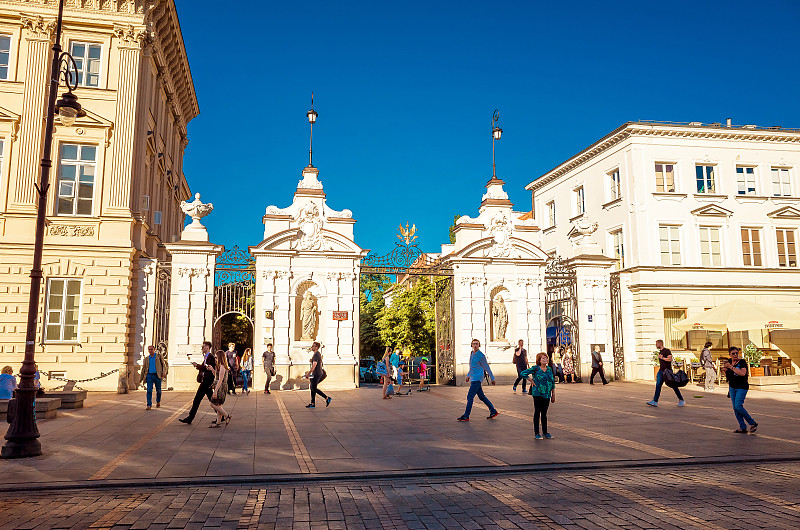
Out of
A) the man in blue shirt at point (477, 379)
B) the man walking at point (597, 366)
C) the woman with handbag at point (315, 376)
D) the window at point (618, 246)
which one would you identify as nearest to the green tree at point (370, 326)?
the window at point (618, 246)

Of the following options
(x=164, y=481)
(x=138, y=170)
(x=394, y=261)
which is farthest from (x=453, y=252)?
(x=164, y=481)

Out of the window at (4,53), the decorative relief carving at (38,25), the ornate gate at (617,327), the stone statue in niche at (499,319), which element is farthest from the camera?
the ornate gate at (617,327)

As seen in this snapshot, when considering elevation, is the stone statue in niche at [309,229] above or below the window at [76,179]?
below

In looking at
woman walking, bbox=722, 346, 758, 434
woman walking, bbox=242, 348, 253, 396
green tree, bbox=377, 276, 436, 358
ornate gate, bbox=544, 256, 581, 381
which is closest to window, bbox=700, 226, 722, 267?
ornate gate, bbox=544, 256, 581, 381

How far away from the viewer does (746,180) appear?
1303 inches

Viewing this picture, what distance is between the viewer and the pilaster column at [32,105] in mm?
22062

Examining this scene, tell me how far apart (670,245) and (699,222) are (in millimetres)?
2084

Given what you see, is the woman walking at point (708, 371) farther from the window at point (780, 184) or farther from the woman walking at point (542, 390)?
the window at point (780, 184)

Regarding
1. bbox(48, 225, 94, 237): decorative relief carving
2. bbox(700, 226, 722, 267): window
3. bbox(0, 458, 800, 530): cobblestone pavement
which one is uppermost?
bbox(700, 226, 722, 267): window

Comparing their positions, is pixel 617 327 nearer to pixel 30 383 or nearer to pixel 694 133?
pixel 694 133

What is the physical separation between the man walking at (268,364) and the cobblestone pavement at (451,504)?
552 inches

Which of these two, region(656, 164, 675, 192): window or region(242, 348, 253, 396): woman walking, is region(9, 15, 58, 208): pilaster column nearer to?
region(242, 348, 253, 396): woman walking

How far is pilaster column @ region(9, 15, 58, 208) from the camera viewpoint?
22062 mm

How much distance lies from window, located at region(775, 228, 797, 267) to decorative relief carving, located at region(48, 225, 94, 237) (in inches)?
1289
